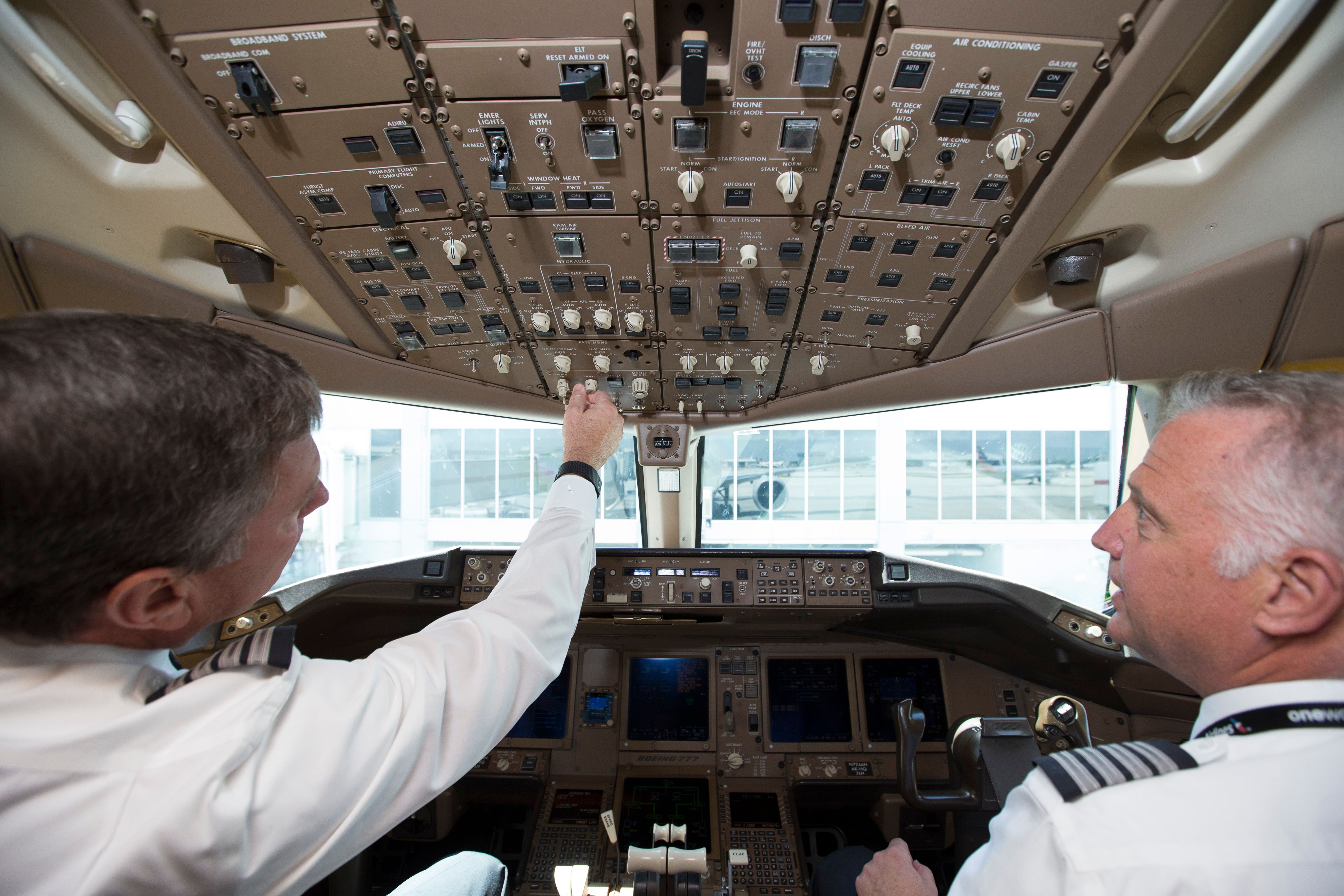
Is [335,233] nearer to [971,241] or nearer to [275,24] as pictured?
[275,24]

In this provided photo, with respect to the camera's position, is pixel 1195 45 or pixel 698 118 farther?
pixel 698 118

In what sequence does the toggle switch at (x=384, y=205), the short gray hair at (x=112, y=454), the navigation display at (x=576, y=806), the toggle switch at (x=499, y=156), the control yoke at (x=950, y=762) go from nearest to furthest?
1. the short gray hair at (x=112, y=454)
2. the toggle switch at (x=499, y=156)
3. the toggle switch at (x=384, y=205)
4. the control yoke at (x=950, y=762)
5. the navigation display at (x=576, y=806)

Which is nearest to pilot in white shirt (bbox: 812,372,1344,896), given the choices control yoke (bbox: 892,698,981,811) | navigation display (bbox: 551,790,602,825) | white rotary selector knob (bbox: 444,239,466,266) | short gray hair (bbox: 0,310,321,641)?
short gray hair (bbox: 0,310,321,641)

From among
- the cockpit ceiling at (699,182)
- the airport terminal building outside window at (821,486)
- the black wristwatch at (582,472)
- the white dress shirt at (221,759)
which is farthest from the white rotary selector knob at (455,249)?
the airport terminal building outside window at (821,486)

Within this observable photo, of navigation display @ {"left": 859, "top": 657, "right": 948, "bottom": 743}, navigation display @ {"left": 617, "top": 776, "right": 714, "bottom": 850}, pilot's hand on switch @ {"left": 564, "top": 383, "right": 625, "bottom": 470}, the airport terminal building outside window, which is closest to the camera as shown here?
pilot's hand on switch @ {"left": 564, "top": 383, "right": 625, "bottom": 470}

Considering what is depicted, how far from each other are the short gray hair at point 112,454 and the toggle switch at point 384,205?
31.0 inches

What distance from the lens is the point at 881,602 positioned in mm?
2863

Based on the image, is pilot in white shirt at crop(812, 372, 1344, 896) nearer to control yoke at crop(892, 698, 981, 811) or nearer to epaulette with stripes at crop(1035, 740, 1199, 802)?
epaulette with stripes at crop(1035, 740, 1199, 802)

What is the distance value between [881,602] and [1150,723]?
1.50m

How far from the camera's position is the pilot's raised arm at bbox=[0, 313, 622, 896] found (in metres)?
0.64

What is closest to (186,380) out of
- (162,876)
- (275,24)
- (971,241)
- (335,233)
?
(162,876)

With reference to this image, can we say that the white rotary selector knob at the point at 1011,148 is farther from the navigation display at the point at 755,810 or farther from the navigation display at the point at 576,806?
the navigation display at the point at 576,806

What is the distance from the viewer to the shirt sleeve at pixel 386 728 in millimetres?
764

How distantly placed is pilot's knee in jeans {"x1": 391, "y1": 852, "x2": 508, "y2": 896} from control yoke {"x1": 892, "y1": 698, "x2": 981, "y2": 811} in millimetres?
1572
